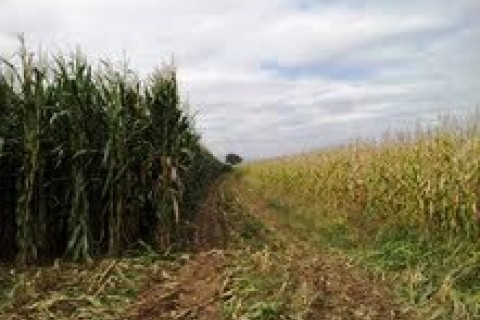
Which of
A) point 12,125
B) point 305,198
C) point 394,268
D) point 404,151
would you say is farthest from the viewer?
point 305,198

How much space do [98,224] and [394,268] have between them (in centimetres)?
373

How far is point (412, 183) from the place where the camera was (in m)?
11.4

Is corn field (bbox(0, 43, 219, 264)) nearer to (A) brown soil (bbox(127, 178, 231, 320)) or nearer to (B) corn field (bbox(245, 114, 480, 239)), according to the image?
(A) brown soil (bbox(127, 178, 231, 320))

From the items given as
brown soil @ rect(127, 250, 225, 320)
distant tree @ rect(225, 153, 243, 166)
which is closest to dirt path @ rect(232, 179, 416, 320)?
brown soil @ rect(127, 250, 225, 320)

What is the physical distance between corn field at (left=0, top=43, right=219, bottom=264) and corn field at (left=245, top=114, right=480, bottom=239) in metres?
3.32

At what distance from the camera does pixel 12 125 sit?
969 centimetres

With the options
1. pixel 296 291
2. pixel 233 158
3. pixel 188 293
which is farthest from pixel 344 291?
pixel 233 158

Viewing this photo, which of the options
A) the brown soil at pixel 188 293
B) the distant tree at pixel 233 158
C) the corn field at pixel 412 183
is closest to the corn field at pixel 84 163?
the brown soil at pixel 188 293

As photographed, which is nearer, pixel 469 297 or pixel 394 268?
pixel 469 297

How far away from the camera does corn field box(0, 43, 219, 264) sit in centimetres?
955

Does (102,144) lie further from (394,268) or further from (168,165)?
(394,268)

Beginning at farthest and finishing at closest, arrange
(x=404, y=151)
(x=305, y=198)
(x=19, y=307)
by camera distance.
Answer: (x=305, y=198) → (x=404, y=151) → (x=19, y=307)

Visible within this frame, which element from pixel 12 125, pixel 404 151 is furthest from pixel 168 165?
pixel 404 151

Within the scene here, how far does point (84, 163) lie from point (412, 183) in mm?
4662
